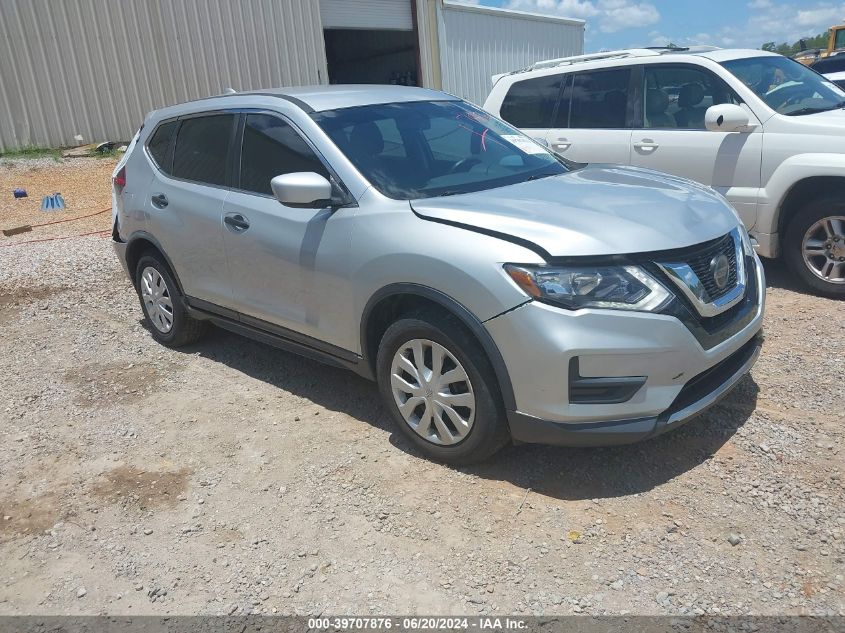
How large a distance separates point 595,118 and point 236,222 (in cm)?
374

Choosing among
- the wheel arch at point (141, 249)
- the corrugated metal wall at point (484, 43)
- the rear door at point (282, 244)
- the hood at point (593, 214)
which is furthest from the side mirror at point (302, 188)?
the corrugated metal wall at point (484, 43)

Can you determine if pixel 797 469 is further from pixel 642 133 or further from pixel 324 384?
pixel 642 133

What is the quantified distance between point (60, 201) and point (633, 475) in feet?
33.2

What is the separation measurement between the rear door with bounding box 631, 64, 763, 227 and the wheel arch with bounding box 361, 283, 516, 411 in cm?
339

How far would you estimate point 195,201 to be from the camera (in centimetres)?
464

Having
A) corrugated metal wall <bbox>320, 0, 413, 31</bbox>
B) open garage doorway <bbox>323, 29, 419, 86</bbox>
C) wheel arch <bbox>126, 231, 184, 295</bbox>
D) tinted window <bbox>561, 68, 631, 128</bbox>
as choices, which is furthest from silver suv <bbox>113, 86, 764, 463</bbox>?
open garage doorway <bbox>323, 29, 419, 86</bbox>

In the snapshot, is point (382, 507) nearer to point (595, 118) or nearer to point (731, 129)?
point (731, 129)

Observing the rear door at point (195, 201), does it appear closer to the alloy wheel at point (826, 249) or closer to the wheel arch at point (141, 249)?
the wheel arch at point (141, 249)

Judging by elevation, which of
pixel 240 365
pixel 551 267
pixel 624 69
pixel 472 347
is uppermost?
pixel 624 69

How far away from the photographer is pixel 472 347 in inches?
125

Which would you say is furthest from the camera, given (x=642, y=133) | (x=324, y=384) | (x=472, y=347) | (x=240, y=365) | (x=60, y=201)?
(x=60, y=201)

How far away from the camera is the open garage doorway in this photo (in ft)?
75.2

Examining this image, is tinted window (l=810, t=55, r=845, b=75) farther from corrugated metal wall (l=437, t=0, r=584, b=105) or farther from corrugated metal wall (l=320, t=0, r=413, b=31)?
corrugated metal wall (l=320, t=0, r=413, b=31)


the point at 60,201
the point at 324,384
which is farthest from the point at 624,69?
the point at 60,201
